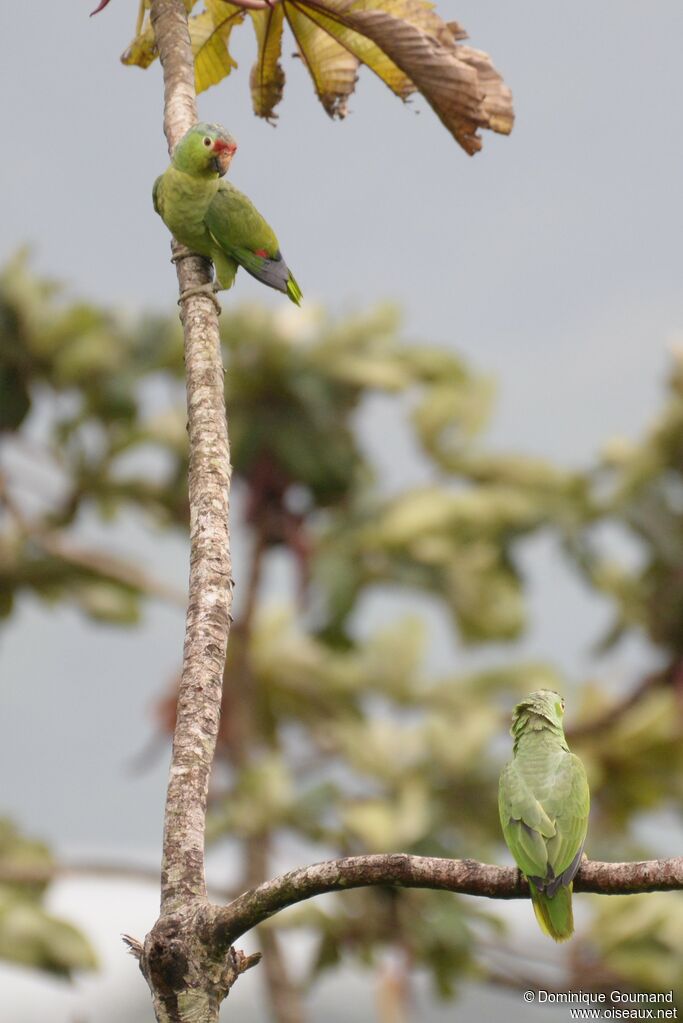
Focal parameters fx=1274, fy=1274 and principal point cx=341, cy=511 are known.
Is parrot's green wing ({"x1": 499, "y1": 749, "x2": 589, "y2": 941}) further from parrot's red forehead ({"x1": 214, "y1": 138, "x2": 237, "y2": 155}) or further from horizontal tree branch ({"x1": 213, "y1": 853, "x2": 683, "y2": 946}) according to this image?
parrot's red forehead ({"x1": 214, "y1": 138, "x2": 237, "y2": 155})

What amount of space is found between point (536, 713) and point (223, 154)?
7.29ft

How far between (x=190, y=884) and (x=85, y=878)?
44.0ft

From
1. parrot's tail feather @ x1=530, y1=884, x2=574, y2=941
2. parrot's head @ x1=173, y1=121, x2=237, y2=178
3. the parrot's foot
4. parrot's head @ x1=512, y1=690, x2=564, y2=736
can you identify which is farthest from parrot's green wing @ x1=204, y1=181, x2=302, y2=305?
parrot's tail feather @ x1=530, y1=884, x2=574, y2=941

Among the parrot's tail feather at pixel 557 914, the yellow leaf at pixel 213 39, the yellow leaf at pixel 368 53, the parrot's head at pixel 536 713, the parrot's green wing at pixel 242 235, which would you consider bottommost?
the parrot's tail feather at pixel 557 914

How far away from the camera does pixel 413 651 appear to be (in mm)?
19312

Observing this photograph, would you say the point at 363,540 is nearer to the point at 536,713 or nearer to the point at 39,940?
the point at 39,940

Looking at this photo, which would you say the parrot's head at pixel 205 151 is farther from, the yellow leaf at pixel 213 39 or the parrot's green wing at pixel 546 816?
the parrot's green wing at pixel 546 816

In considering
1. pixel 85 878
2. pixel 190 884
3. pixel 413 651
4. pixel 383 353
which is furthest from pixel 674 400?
pixel 190 884

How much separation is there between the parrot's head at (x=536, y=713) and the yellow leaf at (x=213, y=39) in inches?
109

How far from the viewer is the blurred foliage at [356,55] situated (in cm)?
447

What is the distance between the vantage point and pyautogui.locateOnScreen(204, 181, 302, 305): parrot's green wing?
181 inches

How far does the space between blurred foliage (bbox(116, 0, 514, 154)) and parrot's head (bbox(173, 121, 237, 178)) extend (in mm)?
560

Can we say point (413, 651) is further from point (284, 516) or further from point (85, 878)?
point (85, 878)

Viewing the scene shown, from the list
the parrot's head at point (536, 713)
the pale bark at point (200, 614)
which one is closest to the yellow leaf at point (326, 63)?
the pale bark at point (200, 614)
